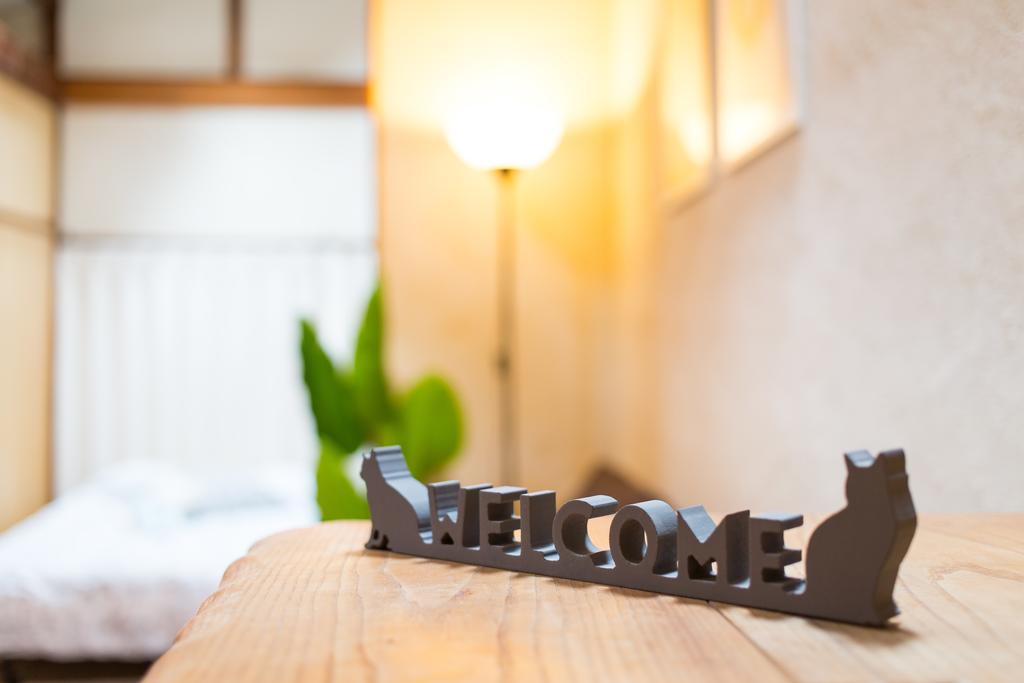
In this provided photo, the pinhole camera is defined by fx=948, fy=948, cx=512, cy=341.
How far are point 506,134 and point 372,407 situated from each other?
1.19 meters

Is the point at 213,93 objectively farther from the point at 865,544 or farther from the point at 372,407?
the point at 865,544

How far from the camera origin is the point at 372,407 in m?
3.70

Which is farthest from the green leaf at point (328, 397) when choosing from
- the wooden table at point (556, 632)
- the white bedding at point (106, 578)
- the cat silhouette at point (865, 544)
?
the cat silhouette at point (865, 544)

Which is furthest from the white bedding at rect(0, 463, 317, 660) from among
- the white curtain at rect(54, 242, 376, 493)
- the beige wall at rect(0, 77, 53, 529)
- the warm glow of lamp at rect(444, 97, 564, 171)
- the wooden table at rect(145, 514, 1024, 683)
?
the wooden table at rect(145, 514, 1024, 683)

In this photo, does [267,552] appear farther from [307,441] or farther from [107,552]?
[307,441]

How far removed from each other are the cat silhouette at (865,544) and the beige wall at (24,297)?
3.79m

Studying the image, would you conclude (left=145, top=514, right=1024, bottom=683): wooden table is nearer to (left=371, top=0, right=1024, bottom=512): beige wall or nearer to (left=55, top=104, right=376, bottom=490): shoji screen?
(left=371, top=0, right=1024, bottom=512): beige wall

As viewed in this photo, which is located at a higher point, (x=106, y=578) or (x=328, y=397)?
(x=328, y=397)

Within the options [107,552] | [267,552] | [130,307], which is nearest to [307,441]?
[130,307]

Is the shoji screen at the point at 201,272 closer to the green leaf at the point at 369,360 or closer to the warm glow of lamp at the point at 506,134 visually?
the green leaf at the point at 369,360

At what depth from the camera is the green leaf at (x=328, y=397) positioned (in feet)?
11.5

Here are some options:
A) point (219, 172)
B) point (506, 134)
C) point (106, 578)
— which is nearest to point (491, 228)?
point (506, 134)

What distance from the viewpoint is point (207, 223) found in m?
4.11

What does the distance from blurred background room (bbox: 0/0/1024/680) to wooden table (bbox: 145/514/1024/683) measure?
62.8 inches
